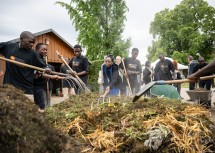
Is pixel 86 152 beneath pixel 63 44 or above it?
beneath

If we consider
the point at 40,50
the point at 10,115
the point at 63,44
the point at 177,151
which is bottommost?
the point at 177,151

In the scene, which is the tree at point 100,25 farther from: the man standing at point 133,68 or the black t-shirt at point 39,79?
the black t-shirt at point 39,79

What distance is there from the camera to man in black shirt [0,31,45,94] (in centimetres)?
480

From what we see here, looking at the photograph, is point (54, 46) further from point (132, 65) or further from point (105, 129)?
point (105, 129)

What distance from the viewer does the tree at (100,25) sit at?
19.8 metres

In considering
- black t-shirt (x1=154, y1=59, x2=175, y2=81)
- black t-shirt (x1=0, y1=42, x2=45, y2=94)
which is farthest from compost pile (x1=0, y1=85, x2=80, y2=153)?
black t-shirt (x1=154, y1=59, x2=175, y2=81)

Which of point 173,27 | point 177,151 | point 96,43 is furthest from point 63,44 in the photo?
point 173,27

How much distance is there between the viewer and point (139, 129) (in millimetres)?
2354

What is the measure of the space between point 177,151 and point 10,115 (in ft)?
4.50

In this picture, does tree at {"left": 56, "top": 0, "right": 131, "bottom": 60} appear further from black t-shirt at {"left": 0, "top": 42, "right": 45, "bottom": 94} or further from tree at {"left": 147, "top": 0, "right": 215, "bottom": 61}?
tree at {"left": 147, "top": 0, "right": 215, "bottom": 61}

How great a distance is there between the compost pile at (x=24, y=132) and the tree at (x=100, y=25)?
18051 millimetres

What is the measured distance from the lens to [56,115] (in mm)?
3002

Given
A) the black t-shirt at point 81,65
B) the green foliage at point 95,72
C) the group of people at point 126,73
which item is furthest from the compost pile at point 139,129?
the green foliage at point 95,72

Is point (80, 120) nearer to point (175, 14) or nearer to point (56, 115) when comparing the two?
point (56, 115)
